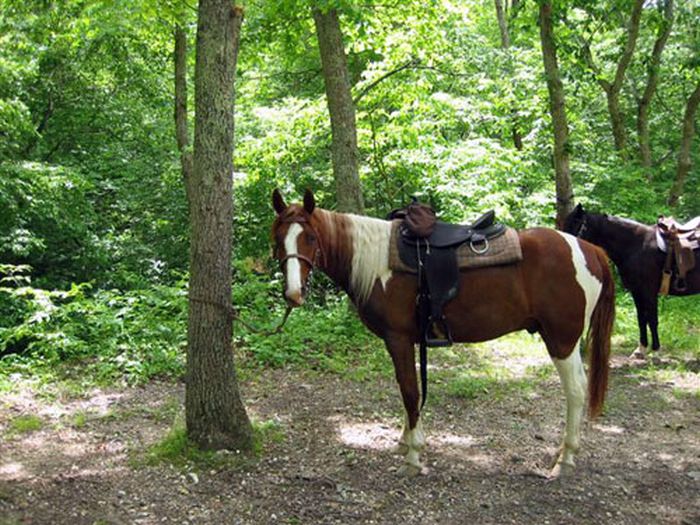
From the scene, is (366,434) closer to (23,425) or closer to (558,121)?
(23,425)

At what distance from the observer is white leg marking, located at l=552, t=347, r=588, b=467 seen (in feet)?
14.2

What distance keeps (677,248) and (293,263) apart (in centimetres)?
520

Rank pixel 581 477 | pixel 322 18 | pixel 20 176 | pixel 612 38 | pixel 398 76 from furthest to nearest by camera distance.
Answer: pixel 612 38, pixel 398 76, pixel 20 176, pixel 322 18, pixel 581 477

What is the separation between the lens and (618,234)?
7.24 m

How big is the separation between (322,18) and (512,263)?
17.0 ft

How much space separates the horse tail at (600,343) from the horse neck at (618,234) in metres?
2.87

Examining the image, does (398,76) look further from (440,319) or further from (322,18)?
(440,319)

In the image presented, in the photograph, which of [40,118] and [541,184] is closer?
[40,118]

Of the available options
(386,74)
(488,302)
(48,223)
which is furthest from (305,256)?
(48,223)

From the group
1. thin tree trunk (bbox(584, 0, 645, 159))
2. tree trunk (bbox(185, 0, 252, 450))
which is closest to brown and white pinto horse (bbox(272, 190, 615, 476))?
tree trunk (bbox(185, 0, 252, 450))

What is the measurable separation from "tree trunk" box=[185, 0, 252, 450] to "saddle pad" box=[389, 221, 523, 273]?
1205 mm

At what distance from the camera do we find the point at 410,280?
4250 mm

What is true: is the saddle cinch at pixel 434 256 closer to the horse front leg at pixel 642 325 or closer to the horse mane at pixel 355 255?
the horse mane at pixel 355 255

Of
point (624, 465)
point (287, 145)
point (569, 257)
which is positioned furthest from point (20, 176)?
point (624, 465)
